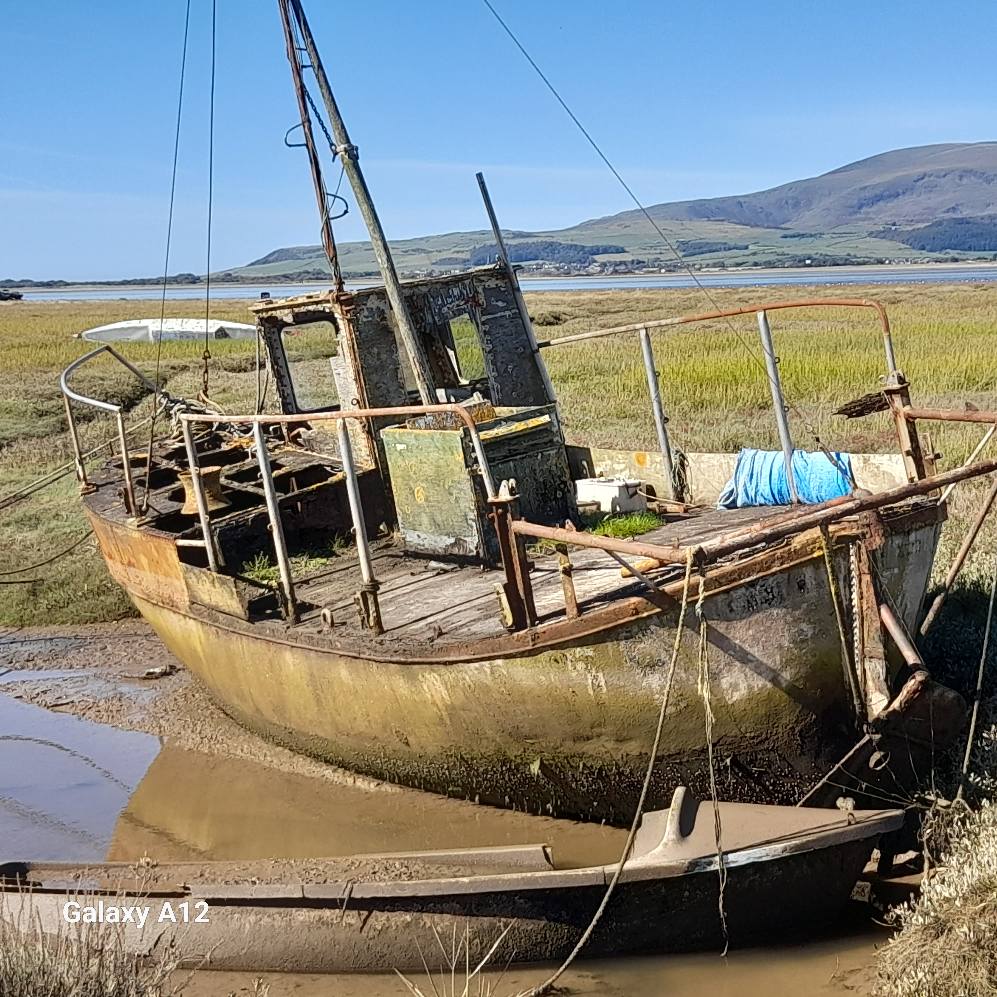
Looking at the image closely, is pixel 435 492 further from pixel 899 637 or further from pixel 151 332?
pixel 151 332

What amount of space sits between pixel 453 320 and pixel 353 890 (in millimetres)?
5237

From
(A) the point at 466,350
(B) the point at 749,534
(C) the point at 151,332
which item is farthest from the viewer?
(C) the point at 151,332

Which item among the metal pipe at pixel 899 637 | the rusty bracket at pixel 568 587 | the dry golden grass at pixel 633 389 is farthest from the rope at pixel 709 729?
the dry golden grass at pixel 633 389

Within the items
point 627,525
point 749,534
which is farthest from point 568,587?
point 627,525

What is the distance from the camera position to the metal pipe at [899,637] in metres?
5.36

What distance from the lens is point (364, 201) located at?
8.61m

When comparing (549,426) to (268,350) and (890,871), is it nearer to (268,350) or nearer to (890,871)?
(268,350)

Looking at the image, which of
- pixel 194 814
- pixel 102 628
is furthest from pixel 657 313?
pixel 194 814

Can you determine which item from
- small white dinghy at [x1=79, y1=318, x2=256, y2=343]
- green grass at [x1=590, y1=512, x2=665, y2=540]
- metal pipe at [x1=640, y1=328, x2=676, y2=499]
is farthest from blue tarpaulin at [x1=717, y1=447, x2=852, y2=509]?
small white dinghy at [x1=79, y1=318, x2=256, y2=343]

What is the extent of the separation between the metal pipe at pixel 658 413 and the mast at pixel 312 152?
259cm

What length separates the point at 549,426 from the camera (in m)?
8.14

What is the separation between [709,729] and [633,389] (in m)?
16.6

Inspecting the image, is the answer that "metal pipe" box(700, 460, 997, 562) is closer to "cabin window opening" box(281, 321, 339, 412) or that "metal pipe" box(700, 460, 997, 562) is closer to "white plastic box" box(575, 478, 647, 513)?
"white plastic box" box(575, 478, 647, 513)

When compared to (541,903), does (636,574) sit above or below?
above
